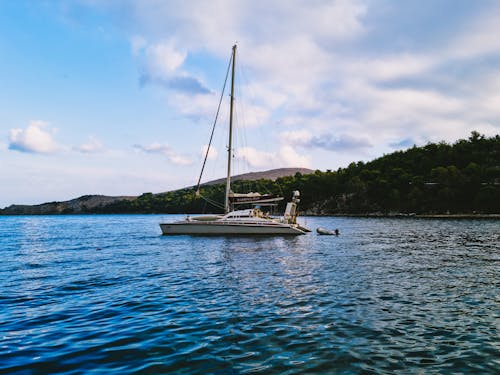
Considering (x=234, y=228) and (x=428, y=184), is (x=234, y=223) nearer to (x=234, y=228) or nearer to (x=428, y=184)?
(x=234, y=228)

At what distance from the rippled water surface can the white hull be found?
23131 mm

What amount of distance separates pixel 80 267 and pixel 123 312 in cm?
1361

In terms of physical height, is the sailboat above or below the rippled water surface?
above

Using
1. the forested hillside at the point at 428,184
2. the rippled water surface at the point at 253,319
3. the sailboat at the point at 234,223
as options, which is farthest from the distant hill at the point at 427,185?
the rippled water surface at the point at 253,319

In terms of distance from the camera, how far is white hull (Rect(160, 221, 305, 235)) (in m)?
46.3

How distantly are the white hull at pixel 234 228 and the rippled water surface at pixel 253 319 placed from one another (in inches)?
911

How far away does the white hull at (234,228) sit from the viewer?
4633 centimetres

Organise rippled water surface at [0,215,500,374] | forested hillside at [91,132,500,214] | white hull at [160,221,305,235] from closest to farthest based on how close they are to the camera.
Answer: rippled water surface at [0,215,500,374], white hull at [160,221,305,235], forested hillside at [91,132,500,214]

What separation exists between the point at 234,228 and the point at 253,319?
113 ft

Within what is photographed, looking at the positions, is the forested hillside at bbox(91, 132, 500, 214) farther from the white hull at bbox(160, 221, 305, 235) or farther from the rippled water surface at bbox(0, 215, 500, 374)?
the rippled water surface at bbox(0, 215, 500, 374)

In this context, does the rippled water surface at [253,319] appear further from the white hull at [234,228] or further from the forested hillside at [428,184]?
the forested hillside at [428,184]

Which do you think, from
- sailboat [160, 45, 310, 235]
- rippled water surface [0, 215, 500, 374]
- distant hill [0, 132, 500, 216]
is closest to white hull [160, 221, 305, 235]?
sailboat [160, 45, 310, 235]

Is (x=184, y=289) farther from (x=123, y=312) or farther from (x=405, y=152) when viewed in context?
(x=405, y=152)

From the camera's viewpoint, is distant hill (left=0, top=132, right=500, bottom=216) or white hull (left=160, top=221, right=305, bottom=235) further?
distant hill (left=0, top=132, right=500, bottom=216)
